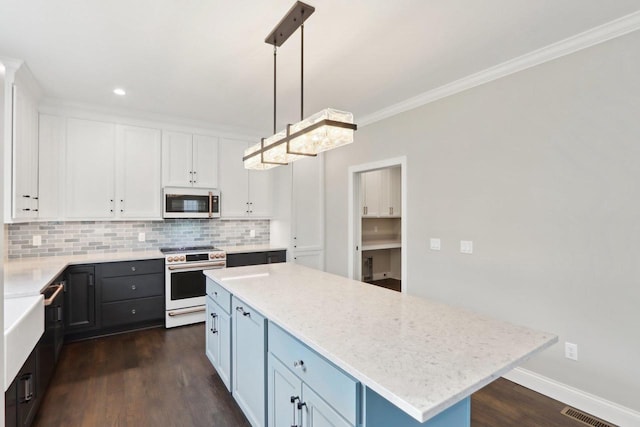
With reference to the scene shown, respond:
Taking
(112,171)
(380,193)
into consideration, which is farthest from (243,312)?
(380,193)

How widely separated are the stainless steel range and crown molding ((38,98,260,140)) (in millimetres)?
1615

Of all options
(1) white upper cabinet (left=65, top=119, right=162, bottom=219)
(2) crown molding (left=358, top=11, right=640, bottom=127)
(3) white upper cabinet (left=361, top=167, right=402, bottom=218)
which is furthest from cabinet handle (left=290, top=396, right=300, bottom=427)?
(3) white upper cabinet (left=361, top=167, right=402, bottom=218)

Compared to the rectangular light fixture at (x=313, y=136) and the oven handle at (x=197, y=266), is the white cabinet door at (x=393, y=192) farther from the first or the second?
the rectangular light fixture at (x=313, y=136)

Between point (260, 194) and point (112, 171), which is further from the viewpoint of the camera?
point (260, 194)

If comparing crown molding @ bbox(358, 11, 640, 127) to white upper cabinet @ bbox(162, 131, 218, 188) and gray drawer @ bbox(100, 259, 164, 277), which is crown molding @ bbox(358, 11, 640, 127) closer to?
white upper cabinet @ bbox(162, 131, 218, 188)

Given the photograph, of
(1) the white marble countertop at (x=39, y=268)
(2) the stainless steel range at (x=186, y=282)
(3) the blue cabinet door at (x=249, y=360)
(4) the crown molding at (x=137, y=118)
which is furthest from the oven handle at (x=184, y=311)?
(4) the crown molding at (x=137, y=118)

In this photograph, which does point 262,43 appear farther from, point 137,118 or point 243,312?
point 137,118

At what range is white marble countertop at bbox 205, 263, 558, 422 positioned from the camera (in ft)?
3.17

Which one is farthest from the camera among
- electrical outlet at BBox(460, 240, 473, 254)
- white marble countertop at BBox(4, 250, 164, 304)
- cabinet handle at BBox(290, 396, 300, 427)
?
electrical outlet at BBox(460, 240, 473, 254)

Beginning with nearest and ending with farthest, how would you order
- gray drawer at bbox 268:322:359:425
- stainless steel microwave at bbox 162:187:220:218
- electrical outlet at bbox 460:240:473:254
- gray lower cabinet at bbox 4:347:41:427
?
gray drawer at bbox 268:322:359:425 → gray lower cabinet at bbox 4:347:41:427 → electrical outlet at bbox 460:240:473:254 → stainless steel microwave at bbox 162:187:220:218

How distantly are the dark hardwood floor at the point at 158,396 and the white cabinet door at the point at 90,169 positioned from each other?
1510 millimetres

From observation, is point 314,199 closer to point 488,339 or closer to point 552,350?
point 552,350

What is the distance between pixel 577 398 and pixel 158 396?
119 inches

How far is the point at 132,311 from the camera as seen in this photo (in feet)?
11.9
